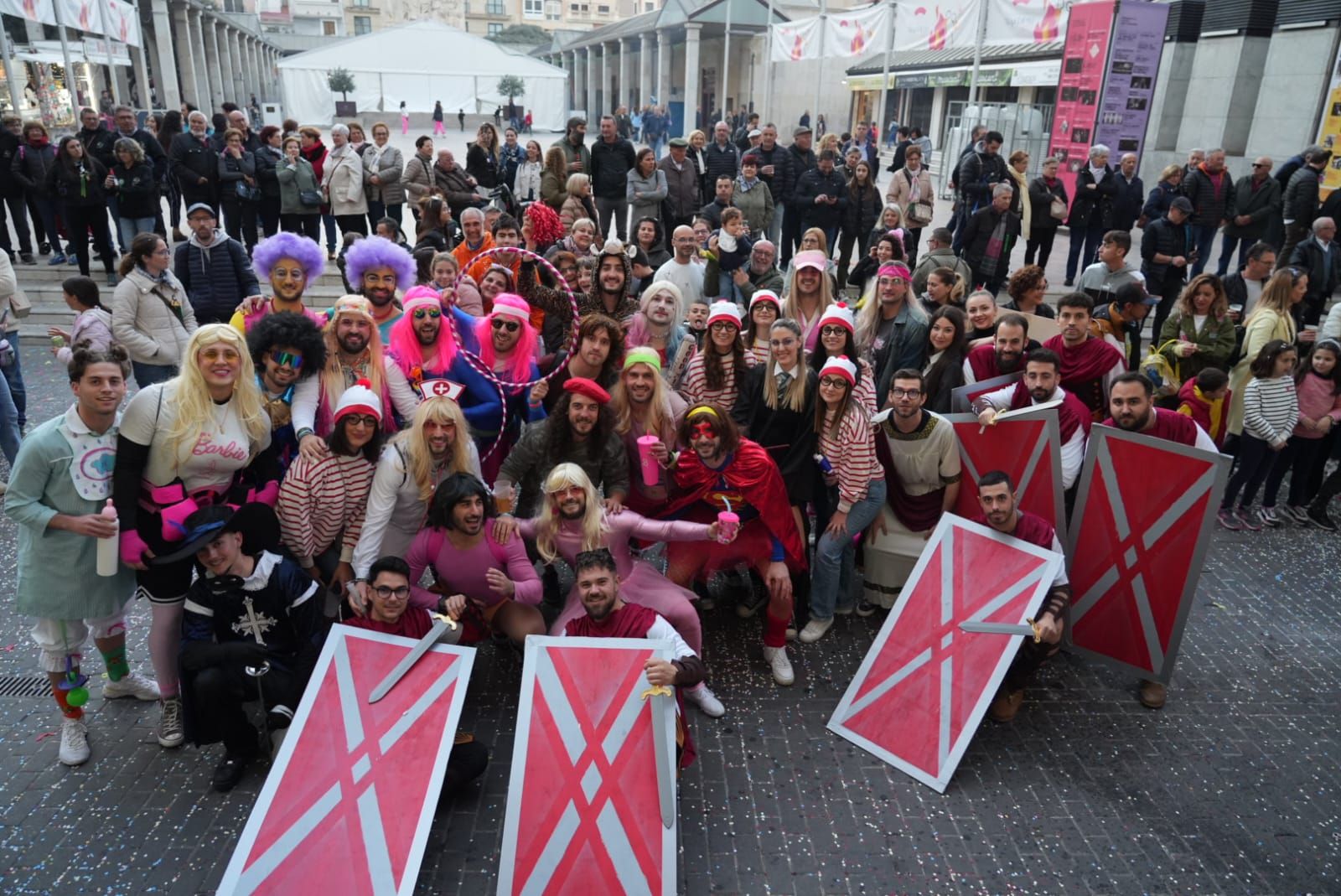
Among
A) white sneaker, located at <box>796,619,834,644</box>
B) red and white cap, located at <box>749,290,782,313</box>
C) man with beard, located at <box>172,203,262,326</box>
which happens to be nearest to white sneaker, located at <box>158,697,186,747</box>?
white sneaker, located at <box>796,619,834,644</box>

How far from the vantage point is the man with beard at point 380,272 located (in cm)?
522

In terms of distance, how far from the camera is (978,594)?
4293 mm

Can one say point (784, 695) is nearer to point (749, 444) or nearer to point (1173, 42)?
point (749, 444)

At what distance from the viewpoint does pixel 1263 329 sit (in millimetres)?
6883

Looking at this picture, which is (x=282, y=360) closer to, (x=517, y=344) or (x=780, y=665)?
(x=517, y=344)

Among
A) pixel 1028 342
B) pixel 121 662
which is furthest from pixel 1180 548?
pixel 121 662

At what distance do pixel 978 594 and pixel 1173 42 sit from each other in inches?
637

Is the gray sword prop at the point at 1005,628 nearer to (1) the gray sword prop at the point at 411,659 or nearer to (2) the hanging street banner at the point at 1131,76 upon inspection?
(1) the gray sword prop at the point at 411,659

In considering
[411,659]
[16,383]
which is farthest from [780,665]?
[16,383]

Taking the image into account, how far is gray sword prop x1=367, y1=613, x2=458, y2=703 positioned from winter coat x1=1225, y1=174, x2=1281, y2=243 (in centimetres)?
1166

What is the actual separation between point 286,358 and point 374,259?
1.03 metres

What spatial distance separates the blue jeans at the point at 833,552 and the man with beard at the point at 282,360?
294cm

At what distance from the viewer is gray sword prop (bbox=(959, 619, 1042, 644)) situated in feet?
13.1

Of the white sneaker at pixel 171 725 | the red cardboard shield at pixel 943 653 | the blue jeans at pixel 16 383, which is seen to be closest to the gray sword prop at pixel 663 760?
the red cardboard shield at pixel 943 653
